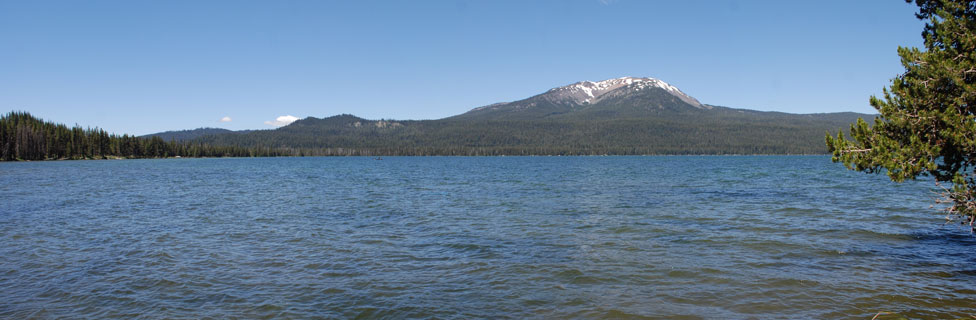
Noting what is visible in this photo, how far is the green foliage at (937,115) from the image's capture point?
11.7 metres

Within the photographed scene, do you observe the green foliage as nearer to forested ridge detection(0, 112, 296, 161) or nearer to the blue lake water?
the blue lake water

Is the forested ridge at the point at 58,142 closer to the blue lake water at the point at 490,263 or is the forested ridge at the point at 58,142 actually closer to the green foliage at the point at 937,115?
the blue lake water at the point at 490,263

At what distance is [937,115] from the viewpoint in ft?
38.9

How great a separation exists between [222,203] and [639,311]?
30.7 metres

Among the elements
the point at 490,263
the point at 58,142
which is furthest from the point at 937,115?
the point at 58,142

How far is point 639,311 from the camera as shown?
11.2 m

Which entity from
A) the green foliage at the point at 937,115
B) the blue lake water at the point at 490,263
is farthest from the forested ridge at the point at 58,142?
the green foliage at the point at 937,115

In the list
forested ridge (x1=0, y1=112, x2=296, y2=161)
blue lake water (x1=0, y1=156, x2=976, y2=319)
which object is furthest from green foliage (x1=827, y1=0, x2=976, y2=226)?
forested ridge (x1=0, y1=112, x2=296, y2=161)

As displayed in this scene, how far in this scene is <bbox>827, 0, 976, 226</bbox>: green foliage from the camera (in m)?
11.7

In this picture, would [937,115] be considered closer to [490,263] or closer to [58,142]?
[490,263]

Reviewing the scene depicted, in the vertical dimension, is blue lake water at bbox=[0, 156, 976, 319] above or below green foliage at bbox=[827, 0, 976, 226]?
below

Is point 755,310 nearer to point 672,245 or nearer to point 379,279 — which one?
point 672,245

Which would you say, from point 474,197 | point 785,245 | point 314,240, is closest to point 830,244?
point 785,245

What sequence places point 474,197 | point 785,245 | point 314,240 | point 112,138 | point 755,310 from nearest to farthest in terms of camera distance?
point 755,310 < point 785,245 < point 314,240 < point 474,197 < point 112,138
